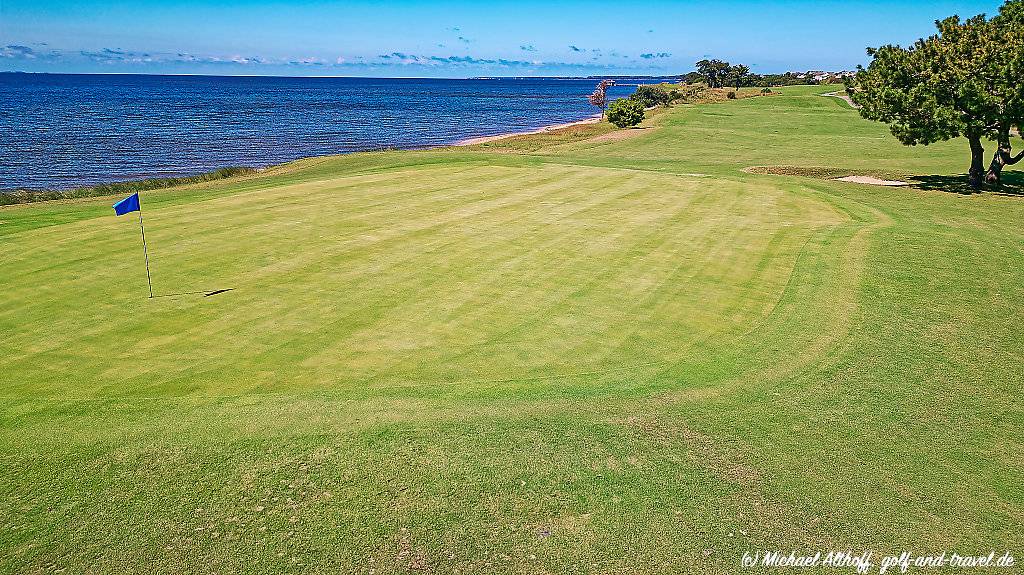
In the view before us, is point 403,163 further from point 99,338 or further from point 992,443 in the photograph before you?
point 992,443

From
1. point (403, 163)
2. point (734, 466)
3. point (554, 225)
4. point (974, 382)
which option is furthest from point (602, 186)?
point (734, 466)

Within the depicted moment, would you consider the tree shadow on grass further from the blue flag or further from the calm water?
the calm water

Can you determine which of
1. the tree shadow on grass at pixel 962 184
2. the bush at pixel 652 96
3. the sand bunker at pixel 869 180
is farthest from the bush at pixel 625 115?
the tree shadow on grass at pixel 962 184

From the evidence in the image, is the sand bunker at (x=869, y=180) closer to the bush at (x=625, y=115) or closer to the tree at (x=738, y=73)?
the bush at (x=625, y=115)

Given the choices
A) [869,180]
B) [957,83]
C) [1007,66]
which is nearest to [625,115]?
[869,180]

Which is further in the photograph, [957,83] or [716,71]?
[716,71]

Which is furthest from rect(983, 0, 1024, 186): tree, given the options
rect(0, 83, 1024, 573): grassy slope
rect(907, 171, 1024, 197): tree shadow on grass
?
rect(0, 83, 1024, 573): grassy slope

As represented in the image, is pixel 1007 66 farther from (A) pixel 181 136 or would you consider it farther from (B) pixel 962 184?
(A) pixel 181 136
